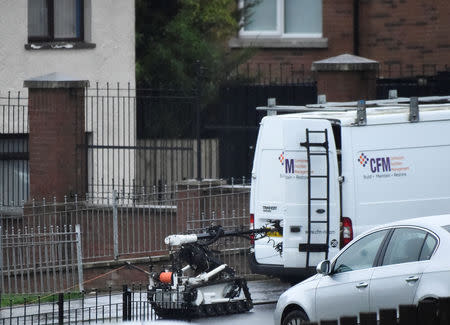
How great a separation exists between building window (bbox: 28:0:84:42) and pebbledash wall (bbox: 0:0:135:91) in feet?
0.52

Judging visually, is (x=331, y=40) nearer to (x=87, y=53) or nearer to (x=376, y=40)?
(x=376, y=40)

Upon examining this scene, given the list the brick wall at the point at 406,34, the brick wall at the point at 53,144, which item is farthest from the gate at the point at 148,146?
the brick wall at the point at 406,34

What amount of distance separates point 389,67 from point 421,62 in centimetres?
178

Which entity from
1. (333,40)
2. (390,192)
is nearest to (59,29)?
(333,40)

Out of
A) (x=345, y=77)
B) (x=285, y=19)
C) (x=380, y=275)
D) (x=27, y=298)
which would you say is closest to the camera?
(x=380, y=275)

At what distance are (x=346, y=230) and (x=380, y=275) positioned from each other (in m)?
3.62

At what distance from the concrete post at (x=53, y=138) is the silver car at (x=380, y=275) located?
774cm

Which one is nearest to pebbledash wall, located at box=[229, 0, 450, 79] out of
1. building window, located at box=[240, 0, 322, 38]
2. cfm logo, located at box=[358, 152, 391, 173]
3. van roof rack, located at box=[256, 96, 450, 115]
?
building window, located at box=[240, 0, 322, 38]

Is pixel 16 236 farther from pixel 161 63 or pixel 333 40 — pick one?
pixel 333 40

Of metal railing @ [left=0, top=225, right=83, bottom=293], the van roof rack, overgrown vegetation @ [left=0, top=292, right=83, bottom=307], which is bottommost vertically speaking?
overgrown vegetation @ [left=0, top=292, right=83, bottom=307]

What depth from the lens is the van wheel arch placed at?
12205 mm

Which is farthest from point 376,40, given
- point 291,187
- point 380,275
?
point 380,275

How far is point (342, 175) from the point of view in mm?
15062

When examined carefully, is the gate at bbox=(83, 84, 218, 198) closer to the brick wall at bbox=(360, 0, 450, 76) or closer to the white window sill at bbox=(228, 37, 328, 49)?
the white window sill at bbox=(228, 37, 328, 49)
